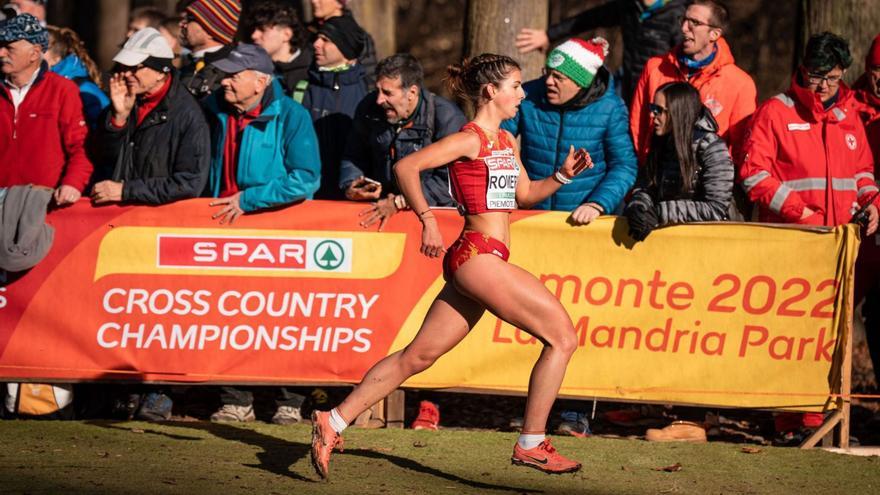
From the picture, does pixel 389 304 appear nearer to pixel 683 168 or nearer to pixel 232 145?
pixel 232 145

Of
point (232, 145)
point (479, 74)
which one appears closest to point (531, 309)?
point (479, 74)

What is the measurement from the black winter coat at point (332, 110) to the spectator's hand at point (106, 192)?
1.56 metres

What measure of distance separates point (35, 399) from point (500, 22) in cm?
480

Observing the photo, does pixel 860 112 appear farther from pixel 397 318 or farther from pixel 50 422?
pixel 50 422

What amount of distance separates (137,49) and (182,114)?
521mm

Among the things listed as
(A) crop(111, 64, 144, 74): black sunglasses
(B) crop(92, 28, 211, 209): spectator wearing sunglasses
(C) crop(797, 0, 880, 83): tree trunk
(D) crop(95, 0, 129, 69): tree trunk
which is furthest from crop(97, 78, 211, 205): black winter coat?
(D) crop(95, 0, 129, 69): tree trunk

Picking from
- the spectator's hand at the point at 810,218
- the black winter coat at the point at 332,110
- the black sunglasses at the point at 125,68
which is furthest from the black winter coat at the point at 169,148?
the spectator's hand at the point at 810,218

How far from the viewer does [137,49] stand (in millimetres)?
10180

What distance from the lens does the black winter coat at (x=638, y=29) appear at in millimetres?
11352

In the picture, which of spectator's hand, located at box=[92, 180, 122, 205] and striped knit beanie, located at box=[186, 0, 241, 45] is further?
striped knit beanie, located at box=[186, 0, 241, 45]

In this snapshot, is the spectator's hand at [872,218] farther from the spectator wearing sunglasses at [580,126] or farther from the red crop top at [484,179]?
the red crop top at [484,179]

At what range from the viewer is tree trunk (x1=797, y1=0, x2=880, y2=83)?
12125mm

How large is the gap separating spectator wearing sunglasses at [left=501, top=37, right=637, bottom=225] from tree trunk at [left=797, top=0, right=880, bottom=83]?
2710 millimetres

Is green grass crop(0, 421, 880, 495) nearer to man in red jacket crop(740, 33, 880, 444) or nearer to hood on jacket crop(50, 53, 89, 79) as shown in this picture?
man in red jacket crop(740, 33, 880, 444)
